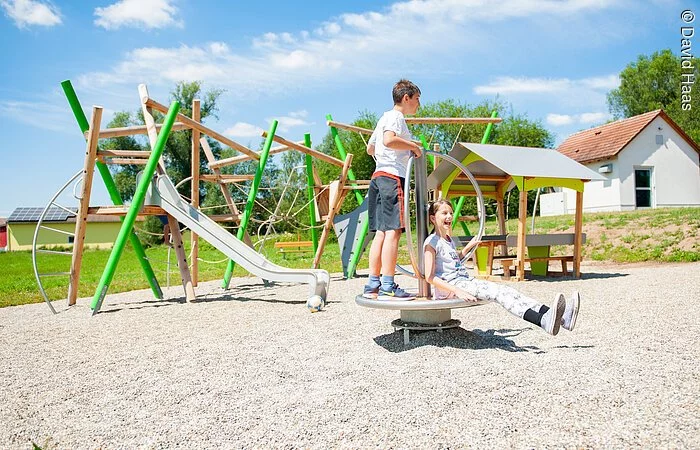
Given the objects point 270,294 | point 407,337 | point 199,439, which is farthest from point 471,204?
point 199,439

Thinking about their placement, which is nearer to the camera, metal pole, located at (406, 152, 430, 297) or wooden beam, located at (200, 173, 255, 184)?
metal pole, located at (406, 152, 430, 297)

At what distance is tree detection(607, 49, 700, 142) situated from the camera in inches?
1407

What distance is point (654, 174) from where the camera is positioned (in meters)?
23.0

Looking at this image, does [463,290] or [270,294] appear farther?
[270,294]

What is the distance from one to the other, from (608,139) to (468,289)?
22082 mm

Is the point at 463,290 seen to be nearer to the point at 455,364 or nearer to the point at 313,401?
the point at 455,364

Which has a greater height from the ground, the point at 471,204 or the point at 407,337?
the point at 471,204

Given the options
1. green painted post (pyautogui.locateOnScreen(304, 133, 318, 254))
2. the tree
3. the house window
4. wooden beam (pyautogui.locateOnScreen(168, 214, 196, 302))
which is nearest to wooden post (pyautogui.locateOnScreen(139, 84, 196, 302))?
wooden beam (pyautogui.locateOnScreen(168, 214, 196, 302))

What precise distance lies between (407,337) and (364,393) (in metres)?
1.21

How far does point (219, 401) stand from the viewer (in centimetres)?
311

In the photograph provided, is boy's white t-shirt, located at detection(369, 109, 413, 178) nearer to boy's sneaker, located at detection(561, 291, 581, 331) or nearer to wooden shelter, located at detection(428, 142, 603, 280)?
boy's sneaker, located at detection(561, 291, 581, 331)

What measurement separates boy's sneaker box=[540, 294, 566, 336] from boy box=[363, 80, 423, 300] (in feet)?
3.14

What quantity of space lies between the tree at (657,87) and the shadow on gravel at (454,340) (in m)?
36.0

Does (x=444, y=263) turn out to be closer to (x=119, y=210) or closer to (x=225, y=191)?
(x=119, y=210)
